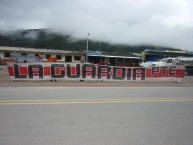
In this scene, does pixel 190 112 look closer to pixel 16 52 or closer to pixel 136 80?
pixel 136 80

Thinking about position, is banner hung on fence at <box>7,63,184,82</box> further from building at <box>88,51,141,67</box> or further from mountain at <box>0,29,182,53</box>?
mountain at <box>0,29,182,53</box>

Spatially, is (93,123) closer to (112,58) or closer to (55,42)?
(112,58)

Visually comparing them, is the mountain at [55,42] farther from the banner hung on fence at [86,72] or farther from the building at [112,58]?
the banner hung on fence at [86,72]

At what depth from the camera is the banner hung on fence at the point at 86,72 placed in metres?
16.7

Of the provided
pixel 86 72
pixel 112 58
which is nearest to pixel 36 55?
Answer: pixel 112 58

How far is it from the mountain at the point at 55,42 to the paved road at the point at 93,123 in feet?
347

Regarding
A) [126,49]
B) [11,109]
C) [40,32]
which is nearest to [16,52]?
[11,109]

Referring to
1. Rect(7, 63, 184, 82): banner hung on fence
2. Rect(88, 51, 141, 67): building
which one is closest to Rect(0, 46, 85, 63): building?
Rect(88, 51, 141, 67): building

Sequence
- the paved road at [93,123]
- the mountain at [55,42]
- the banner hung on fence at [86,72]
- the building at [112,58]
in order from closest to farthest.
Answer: the paved road at [93,123] → the banner hung on fence at [86,72] → the building at [112,58] → the mountain at [55,42]

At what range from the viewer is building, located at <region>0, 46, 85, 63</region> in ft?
171

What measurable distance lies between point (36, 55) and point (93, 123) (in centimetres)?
5368

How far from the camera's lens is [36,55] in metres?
56.9

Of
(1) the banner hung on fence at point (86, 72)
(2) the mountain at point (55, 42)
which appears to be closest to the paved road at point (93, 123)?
(1) the banner hung on fence at point (86, 72)

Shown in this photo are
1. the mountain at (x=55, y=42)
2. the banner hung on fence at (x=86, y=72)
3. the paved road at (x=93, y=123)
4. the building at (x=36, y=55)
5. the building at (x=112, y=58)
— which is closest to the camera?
the paved road at (x=93, y=123)
